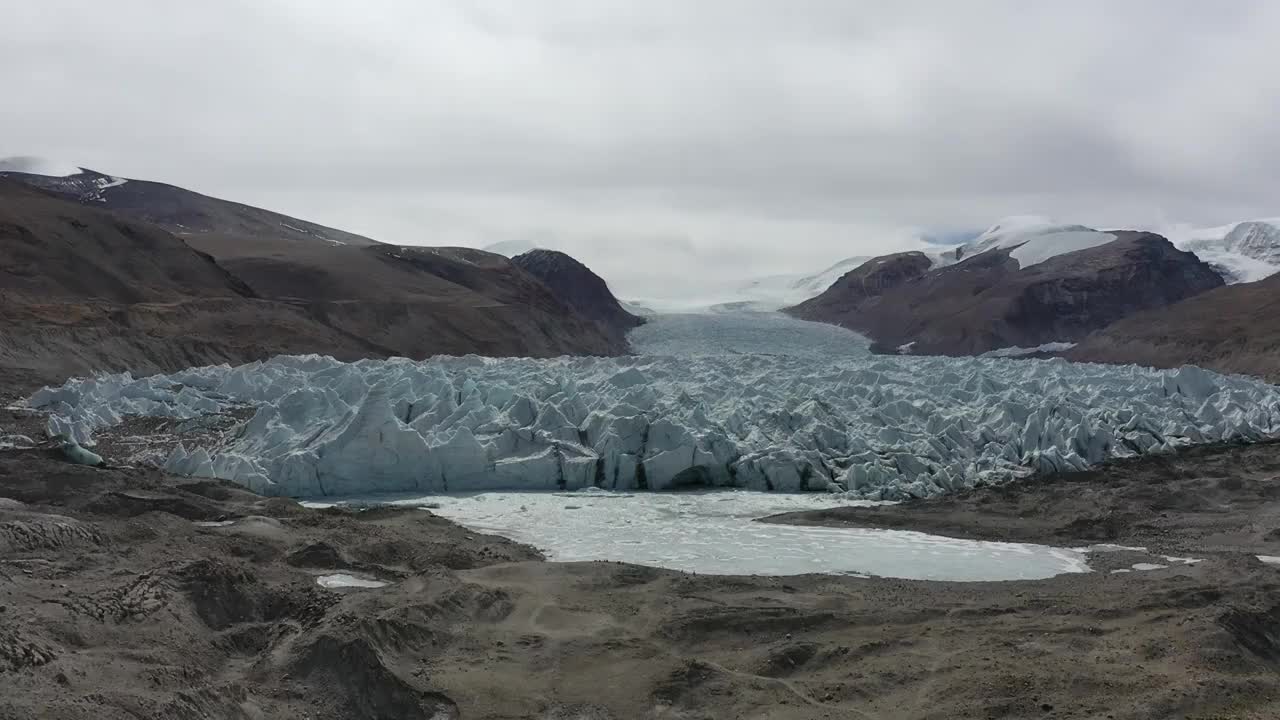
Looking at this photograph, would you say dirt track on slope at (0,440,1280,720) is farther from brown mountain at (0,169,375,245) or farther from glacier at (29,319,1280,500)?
brown mountain at (0,169,375,245)

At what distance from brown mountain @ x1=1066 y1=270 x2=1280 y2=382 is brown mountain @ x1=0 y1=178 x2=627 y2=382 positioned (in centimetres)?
2923

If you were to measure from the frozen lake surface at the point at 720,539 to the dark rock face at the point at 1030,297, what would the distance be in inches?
2153

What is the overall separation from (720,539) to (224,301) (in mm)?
30333

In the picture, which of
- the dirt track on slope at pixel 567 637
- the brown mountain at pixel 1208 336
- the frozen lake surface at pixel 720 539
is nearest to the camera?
the dirt track on slope at pixel 567 637

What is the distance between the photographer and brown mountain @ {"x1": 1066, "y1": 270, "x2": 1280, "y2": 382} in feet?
133

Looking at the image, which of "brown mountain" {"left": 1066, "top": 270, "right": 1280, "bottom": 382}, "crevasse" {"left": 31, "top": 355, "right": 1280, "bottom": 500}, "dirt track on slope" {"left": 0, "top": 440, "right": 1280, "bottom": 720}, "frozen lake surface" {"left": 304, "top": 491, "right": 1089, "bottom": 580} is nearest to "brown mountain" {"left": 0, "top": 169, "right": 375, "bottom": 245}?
"brown mountain" {"left": 1066, "top": 270, "right": 1280, "bottom": 382}

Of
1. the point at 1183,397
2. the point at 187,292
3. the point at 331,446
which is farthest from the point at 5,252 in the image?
the point at 1183,397

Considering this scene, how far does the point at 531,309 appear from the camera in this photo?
57.9 meters

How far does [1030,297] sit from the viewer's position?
230ft

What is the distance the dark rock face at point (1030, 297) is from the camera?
67.8 meters

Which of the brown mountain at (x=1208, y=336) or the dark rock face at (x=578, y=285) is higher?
the dark rock face at (x=578, y=285)

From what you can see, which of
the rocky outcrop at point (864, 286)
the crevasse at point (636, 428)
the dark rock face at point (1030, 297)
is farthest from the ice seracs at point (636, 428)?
the rocky outcrop at point (864, 286)

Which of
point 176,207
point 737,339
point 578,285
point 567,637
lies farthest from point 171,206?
point 567,637

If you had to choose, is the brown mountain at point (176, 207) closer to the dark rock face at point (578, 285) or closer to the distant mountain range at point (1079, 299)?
the dark rock face at point (578, 285)
